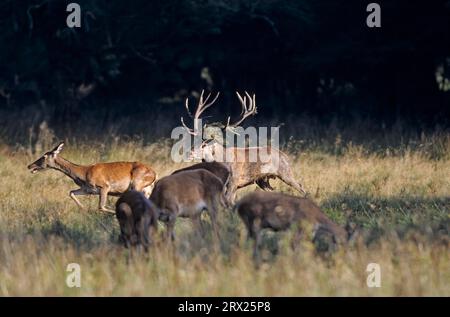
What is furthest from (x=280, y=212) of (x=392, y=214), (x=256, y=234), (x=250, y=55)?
(x=250, y=55)

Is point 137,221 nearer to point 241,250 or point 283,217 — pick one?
point 241,250

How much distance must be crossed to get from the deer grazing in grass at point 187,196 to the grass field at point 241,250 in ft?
0.61

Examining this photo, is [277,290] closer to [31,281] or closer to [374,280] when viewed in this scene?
[374,280]

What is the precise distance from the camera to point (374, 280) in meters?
6.96

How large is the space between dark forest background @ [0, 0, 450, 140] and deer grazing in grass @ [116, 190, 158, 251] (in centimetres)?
1036

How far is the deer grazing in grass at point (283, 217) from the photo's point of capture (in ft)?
26.1

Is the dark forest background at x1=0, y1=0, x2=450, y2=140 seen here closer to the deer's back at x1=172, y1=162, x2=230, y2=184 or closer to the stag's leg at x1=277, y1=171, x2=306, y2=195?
the stag's leg at x1=277, y1=171, x2=306, y2=195

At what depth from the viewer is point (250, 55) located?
2297cm

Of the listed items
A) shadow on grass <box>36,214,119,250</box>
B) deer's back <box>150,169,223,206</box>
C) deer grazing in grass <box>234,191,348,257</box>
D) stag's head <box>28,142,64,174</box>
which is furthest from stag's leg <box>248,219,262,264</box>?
stag's head <box>28,142,64,174</box>

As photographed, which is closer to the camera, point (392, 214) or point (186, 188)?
point (186, 188)

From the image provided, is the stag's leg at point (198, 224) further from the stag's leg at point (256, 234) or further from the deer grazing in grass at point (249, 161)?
the deer grazing in grass at point (249, 161)

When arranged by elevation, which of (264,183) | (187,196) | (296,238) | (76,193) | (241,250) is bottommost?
(241,250)

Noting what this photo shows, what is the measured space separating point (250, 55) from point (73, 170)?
11.4m

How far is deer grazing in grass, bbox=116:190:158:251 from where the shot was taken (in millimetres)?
7855
